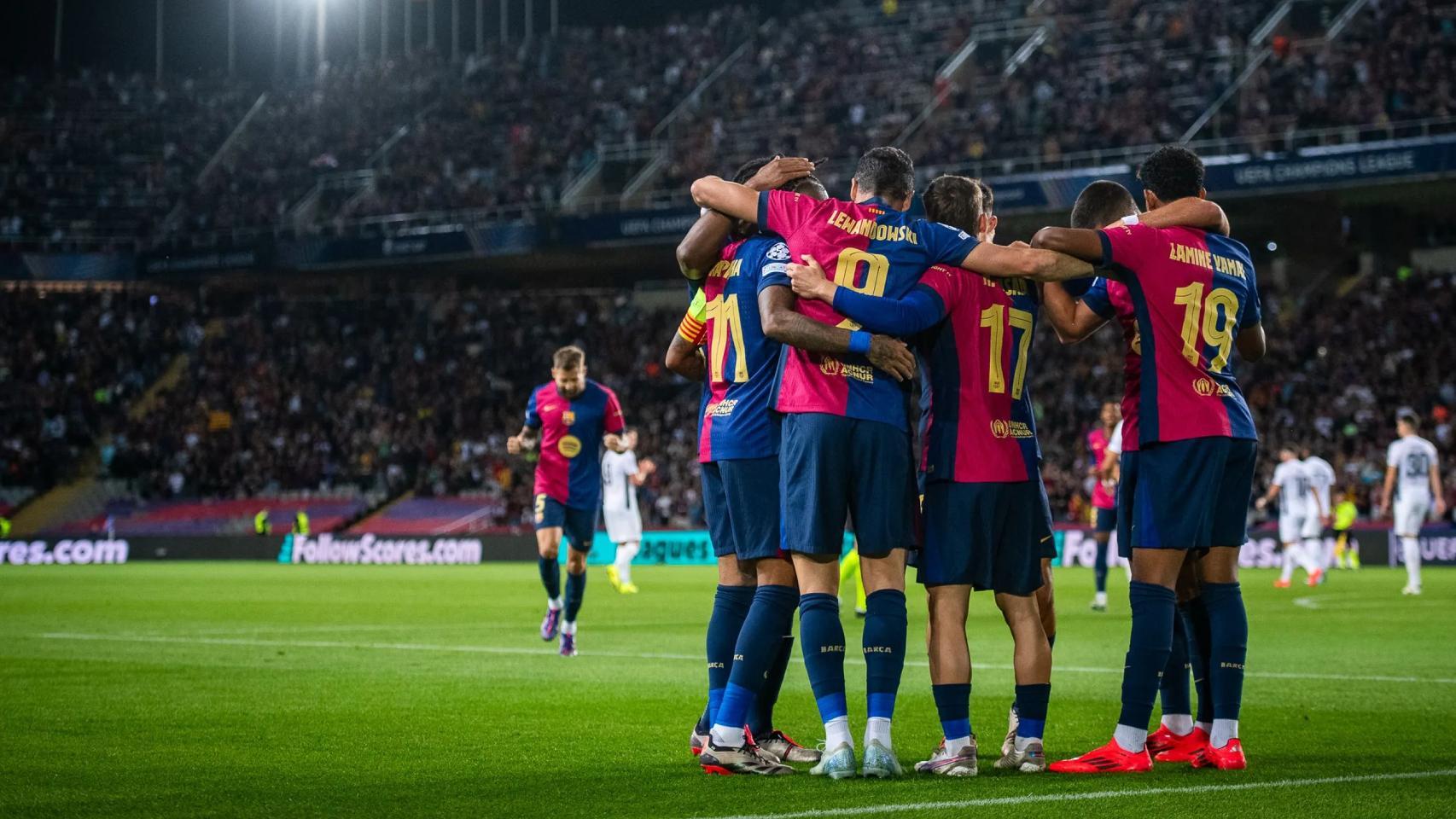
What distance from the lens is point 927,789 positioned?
602cm

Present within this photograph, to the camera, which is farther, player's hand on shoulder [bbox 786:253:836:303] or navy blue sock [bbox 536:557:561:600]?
navy blue sock [bbox 536:557:561:600]

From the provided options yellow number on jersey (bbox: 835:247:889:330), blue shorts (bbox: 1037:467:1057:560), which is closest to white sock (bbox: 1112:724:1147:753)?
blue shorts (bbox: 1037:467:1057:560)

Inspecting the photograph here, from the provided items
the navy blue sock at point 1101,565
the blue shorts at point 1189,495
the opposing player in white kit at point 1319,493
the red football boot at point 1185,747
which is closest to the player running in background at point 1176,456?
the blue shorts at point 1189,495

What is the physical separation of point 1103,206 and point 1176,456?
4.07 feet

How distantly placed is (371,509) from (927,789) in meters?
→ 38.1

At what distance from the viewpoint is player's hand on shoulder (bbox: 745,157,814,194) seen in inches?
271

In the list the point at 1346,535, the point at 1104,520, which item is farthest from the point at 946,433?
the point at 1346,535

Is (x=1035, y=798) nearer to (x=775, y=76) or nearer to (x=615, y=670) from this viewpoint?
(x=615, y=670)

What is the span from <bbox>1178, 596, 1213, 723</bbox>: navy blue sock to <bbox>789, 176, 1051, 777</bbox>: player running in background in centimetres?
82

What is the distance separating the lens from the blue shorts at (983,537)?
261 inches

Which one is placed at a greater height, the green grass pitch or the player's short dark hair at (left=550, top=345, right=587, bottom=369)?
the player's short dark hair at (left=550, top=345, right=587, bottom=369)

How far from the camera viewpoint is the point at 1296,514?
963 inches

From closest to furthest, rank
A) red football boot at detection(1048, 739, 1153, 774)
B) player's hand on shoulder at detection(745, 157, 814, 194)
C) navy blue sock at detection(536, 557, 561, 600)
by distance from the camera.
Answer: red football boot at detection(1048, 739, 1153, 774), player's hand on shoulder at detection(745, 157, 814, 194), navy blue sock at detection(536, 557, 561, 600)

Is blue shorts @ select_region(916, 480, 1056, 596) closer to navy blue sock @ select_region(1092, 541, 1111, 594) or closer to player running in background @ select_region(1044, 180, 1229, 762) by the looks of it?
player running in background @ select_region(1044, 180, 1229, 762)
